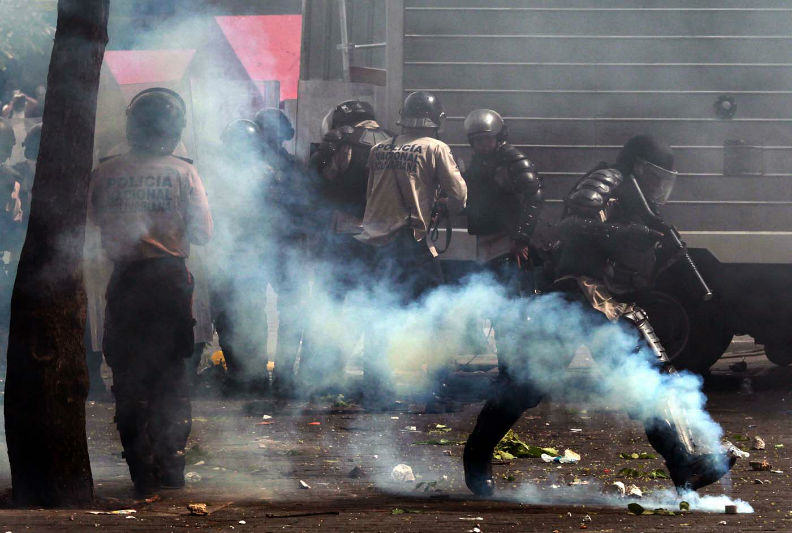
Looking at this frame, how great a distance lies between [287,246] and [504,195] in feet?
5.53

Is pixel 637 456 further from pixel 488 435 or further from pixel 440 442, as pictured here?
pixel 488 435

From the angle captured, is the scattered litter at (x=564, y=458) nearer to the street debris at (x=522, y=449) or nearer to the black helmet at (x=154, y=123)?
the street debris at (x=522, y=449)

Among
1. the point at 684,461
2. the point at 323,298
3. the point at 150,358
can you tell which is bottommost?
the point at 684,461

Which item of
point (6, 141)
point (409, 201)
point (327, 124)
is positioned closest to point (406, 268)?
point (409, 201)

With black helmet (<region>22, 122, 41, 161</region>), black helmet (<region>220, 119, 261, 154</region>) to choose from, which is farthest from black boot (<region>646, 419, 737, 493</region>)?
black helmet (<region>22, 122, 41, 161</region>)

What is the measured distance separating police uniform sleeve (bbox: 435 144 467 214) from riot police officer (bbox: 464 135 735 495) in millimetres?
1694

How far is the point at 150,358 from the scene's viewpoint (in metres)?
6.18

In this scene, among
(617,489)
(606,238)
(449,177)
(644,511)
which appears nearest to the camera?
(644,511)

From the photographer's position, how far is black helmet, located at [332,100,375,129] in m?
9.01

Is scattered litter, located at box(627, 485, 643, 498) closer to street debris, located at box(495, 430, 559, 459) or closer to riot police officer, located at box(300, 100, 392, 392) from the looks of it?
street debris, located at box(495, 430, 559, 459)

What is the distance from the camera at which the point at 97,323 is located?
30.9 ft

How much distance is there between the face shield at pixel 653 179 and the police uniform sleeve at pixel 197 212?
2.28 m

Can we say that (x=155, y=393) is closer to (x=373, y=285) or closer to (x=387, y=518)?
(x=387, y=518)

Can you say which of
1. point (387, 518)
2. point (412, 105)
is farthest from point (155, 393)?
point (412, 105)
